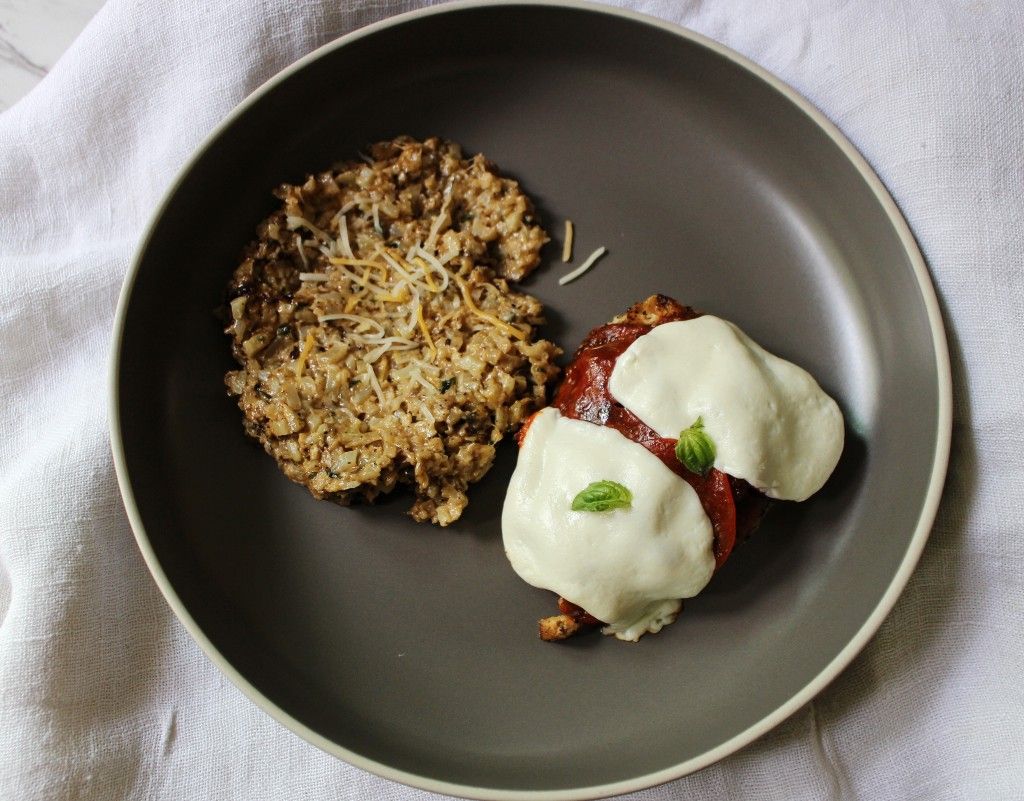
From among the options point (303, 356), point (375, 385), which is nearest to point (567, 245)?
point (375, 385)

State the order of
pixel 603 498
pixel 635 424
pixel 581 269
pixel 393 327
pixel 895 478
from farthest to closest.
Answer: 1. pixel 581 269
2. pixel 393 327
3. pixel 895 478
4. pixel 635 424
5. pixel 603 498

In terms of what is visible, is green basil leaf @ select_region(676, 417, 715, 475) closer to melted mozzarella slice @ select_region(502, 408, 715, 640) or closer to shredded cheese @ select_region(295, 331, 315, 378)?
melted mozzarella slice @ select_region(502, 408, 715, 640)

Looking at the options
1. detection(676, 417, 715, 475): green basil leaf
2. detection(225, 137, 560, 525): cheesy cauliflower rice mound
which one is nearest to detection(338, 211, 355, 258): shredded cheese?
detection(225, 137, 560, 525): cheesy cauliflower rice mound

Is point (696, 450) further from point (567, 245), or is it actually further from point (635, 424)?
point (567, 245)

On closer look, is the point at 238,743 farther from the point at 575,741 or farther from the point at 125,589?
the point at 575,741

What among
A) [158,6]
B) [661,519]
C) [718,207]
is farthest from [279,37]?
[661,519]

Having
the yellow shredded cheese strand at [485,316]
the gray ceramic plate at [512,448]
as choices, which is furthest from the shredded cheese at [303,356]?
the yellow shredded cheese strand at [485,316]
